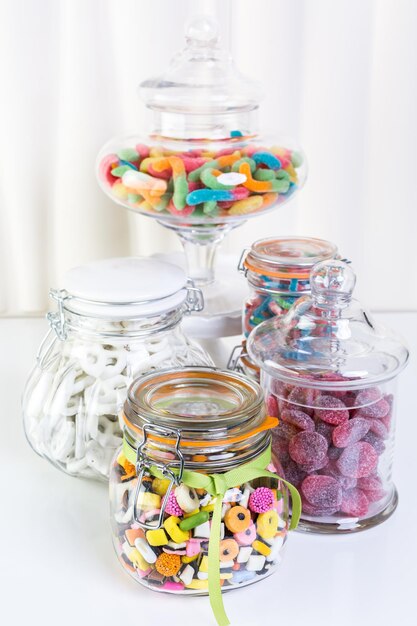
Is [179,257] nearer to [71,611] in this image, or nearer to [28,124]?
[28,124]

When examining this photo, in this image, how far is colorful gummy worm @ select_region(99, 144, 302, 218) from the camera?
1021 millimetres

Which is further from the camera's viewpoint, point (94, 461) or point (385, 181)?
point (385, 181)

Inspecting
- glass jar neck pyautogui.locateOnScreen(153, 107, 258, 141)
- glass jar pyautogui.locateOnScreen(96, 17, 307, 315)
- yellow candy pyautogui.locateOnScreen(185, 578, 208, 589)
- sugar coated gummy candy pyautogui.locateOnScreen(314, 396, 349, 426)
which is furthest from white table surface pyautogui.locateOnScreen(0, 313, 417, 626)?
glass jar neck pyautogui.locateOnScreen(153, 107, 258, 141)

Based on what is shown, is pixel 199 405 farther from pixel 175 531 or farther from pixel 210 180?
pixel 210 180

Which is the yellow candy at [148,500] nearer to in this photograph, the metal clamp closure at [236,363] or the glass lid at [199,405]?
the glass lid at [199,405]

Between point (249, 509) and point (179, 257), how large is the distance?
1.77ft

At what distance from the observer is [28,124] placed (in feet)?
4.61

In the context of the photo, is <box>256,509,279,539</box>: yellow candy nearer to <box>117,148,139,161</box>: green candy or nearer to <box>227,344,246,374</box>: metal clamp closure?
<box>227,344,246,374</box>: metal clamp closure

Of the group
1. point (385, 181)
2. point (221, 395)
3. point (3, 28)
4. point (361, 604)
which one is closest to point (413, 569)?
point (361, 604)

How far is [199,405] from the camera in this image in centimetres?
77

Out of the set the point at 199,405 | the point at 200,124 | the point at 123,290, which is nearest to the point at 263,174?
the point at 200,124

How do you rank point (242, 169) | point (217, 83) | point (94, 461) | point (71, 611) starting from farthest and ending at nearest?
1. point (217, 83)
2. point (242, 169)
3. point (94, 461)
4. point (71, 611)

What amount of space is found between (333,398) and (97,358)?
24 centimetres

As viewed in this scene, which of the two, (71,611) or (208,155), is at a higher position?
(208,155)
